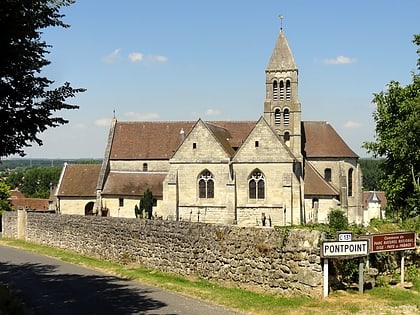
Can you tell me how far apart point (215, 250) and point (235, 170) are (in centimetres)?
2806

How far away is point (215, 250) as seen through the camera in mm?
16391

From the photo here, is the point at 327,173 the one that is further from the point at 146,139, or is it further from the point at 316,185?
the point at 146,139

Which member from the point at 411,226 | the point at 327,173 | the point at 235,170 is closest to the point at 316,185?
the point at 327,173

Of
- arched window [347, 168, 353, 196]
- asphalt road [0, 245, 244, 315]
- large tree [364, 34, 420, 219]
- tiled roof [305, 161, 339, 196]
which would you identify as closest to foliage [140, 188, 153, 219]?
tiled roof [305, 161, 339, 196]

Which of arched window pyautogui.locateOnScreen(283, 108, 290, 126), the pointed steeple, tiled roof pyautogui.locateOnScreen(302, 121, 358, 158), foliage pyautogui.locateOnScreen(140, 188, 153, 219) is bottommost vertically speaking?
foliage pyautogui.locateOnScreen(140, 188, 153, 219)

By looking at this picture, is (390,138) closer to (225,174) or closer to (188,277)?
(225,174)

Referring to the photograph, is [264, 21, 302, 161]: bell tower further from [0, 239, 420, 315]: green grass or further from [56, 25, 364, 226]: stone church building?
[0, 239, 420, 315]: green grass

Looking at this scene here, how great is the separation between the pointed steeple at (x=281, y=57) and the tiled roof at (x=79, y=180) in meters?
18.7

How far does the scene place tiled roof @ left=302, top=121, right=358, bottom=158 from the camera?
49.2 metres

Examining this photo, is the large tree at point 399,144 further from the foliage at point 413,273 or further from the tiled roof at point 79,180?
the tiled roof at point 79,180

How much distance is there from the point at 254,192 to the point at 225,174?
2.68 metres

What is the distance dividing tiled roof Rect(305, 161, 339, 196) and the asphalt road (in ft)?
87.0

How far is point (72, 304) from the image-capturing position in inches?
555

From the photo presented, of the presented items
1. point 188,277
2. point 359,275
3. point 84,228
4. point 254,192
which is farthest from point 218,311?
point 254,192
